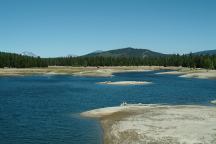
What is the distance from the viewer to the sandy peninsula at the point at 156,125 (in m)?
34.2

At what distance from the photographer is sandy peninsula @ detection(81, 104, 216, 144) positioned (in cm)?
3419

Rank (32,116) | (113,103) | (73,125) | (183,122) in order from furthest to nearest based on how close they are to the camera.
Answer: (113,103)
(32,116)
(73,125)
(183,122)

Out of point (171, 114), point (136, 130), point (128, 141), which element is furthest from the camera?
point (171, 114)

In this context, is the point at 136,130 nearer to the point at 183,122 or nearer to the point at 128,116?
the point at 183,122

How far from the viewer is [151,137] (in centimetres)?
3500

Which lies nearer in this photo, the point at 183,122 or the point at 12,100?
the point at 183,122

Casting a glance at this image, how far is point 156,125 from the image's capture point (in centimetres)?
4062

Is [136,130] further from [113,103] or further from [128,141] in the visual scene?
[113,103]

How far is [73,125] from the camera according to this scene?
4491 centimetres

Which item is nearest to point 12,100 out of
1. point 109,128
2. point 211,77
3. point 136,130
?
point 109,128

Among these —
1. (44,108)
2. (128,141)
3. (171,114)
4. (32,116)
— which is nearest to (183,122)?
(171,114)

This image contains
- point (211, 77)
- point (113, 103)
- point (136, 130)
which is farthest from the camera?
point (211, 77)

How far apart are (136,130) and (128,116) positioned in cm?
1023

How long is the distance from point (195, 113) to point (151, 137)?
15.2 metres
